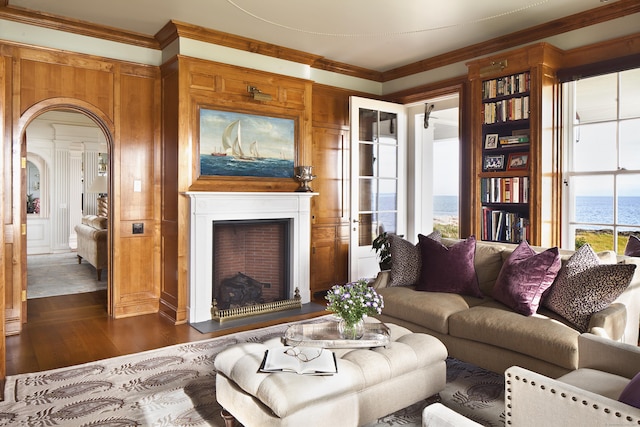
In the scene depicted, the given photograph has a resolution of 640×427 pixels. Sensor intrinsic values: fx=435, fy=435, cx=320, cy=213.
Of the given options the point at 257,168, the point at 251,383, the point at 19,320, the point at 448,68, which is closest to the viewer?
the point at 251,383

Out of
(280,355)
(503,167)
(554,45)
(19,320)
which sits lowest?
(19,320)

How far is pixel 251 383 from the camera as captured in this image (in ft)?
6.51

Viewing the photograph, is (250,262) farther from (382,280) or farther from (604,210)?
(604,210)

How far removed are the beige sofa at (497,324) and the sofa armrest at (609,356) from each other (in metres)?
0.30

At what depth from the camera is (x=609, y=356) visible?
2008mm

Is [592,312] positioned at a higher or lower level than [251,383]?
higher

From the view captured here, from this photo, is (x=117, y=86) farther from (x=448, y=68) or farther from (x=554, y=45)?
(x=554, y=45)

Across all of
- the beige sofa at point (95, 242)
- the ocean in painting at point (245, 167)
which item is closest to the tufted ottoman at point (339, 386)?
the ocean in painting at point (245, 167)

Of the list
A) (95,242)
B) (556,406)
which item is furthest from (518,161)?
(95,242)

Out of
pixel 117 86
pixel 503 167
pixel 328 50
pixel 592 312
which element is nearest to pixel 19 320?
pixel 117 86

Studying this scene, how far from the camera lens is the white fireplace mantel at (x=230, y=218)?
4332 millimetres

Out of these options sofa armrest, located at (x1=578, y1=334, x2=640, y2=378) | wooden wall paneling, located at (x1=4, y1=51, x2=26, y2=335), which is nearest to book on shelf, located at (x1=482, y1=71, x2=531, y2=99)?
sofa armrest, located at (x1=578, y1=334, x2=640, y2=378)

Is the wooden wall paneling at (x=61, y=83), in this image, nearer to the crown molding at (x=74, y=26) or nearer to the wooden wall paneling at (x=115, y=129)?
the wooden wall paneling at (x=115, y=129)

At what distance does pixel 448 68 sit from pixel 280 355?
4.27m
